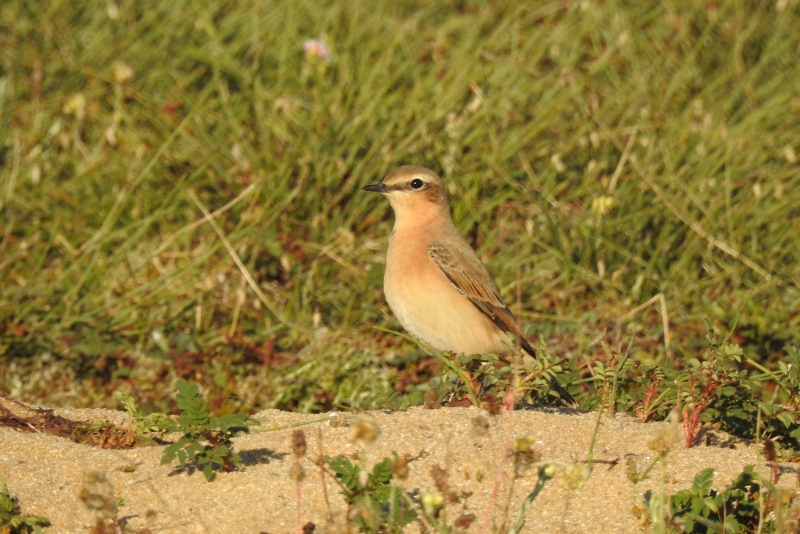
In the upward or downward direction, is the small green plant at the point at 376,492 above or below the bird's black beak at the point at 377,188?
below

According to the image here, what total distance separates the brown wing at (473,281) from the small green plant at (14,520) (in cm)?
320

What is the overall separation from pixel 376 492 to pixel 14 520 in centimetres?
131

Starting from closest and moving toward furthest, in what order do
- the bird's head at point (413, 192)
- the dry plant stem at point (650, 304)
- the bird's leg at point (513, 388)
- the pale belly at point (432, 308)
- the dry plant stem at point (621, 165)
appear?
the bird's leg at point (513, 388)
the pale belly at point (432, 308)
the dry plant stem at point (650, 304)
the bird's head at point (413, 192)
the dry plant stem at point (621, 165)

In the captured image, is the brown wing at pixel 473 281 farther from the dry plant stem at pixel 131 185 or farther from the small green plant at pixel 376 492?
the small green plant at pixel 376 492

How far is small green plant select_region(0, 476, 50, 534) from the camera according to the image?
13.7 feet

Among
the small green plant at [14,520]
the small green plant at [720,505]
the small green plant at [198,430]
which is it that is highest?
the small green plant at [198,430]

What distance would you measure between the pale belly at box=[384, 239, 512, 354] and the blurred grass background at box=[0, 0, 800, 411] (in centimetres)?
43

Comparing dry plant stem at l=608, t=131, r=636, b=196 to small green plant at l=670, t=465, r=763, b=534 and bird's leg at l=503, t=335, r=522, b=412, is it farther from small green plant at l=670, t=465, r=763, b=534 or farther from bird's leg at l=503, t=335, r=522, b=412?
small green plant at l=670, t=465, r=763, b=534

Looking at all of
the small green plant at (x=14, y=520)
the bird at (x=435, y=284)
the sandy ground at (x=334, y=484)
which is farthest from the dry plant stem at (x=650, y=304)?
the small green plant at (x=14, y=520)

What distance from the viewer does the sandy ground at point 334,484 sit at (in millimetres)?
4379

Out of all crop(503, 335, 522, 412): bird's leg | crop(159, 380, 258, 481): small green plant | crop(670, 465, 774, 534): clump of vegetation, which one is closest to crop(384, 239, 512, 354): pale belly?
crop(503, 335, 522, 412): bird's leg

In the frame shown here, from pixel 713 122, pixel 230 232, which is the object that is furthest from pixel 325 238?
pixel 713 122

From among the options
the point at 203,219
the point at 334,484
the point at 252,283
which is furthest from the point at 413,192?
the point at 334,484

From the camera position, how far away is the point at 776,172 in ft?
27.6
